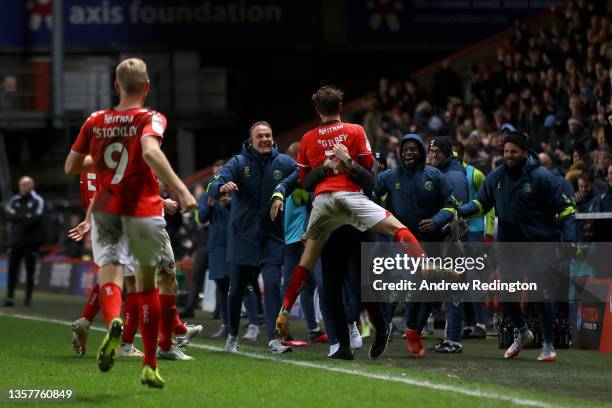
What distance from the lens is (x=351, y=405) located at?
8391 millimetres

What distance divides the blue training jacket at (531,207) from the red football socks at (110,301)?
3.84 meters

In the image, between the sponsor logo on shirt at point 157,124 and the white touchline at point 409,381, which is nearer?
the white touchline at point 409,381

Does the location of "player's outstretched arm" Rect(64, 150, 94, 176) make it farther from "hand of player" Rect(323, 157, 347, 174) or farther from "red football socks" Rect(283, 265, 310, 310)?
"red football socks" Rect(283, 265, 310, 310)

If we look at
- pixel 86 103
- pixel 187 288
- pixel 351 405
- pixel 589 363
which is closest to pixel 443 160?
pixel 589 363

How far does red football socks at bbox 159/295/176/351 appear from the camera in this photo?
1086cm

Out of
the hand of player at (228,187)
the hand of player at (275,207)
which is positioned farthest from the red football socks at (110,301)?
the hand of player at (228,187)

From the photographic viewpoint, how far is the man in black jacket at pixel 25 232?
21812 millimetres

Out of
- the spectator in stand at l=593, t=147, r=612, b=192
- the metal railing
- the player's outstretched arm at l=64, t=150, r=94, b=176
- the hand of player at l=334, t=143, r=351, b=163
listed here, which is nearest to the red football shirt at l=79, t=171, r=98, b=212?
the hand of player at l=334, t=143, r=351, b=163

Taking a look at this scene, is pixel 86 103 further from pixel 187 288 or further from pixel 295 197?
pixel 295 197

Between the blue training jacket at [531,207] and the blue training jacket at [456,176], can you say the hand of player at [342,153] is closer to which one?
the blue training jacket at [531,207]

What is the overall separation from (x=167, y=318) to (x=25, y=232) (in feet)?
37.3

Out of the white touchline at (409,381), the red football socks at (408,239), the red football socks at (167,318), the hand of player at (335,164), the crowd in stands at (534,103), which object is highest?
the crowd in stands at (534,103)

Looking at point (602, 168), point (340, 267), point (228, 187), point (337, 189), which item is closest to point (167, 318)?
point (340, 267)

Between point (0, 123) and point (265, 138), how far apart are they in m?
22.4
